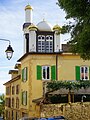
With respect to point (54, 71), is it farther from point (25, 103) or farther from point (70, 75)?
point (25, 103)

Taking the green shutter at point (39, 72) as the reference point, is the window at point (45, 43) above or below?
above

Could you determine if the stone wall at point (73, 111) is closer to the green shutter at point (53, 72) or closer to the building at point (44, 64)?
the building at point (44, 64)

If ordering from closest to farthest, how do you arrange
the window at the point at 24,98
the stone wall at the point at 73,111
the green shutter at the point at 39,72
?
1. the stone wall at the point at 73,111
2. the green shutter at the point at 39,72
3. the window at the point at 24,98

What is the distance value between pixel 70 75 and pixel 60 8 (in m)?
23.6

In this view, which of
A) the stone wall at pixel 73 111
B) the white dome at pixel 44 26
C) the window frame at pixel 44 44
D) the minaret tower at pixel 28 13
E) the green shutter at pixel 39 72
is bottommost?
the stone wall at pixel 73 111

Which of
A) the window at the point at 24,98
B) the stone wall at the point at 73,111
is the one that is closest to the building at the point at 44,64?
the window at the point at 24,98

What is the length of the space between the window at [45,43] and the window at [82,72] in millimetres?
3809

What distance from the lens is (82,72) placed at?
3697 cm

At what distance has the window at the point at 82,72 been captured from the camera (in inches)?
1448

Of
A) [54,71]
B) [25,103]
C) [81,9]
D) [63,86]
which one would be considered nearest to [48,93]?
[63,86]

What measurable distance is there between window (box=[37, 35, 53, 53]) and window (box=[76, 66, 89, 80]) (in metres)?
3.81

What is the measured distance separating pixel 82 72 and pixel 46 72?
4.05 metres

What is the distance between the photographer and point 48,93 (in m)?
31.2

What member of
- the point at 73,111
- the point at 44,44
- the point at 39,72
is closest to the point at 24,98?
the point at 39,72
